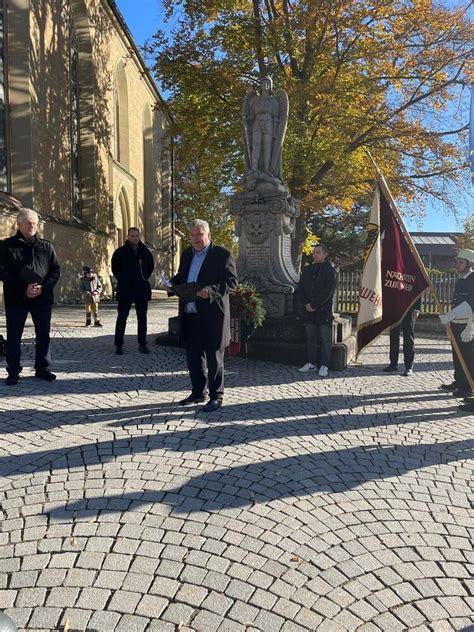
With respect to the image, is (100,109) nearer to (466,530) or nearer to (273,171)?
(273,171)

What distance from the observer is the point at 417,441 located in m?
4.45

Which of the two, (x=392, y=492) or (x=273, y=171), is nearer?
(x=392, y=492)

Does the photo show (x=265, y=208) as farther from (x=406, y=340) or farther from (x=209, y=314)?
(x=209, y=314)

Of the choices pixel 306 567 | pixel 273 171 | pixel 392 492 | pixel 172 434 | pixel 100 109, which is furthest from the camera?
pixel 100 109

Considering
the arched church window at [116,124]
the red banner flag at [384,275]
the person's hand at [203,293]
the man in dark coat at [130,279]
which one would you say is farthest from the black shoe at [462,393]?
the arched church window at [116,124]

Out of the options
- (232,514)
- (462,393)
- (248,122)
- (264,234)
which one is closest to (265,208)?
(264,234)

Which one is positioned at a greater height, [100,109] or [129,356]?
[100,109]

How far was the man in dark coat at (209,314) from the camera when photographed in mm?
5020

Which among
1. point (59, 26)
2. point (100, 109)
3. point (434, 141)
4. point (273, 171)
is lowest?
point (273, 171)

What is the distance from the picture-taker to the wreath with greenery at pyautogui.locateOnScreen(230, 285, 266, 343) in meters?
7.46

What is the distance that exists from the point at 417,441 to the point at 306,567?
230cm

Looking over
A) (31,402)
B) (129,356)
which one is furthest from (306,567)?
(129,356)

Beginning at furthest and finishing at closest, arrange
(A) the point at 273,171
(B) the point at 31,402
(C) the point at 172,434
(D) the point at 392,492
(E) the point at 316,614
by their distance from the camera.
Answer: (A) the point at 273,171
(B) the point at 31,402
(C) the point at 172,434
(D) the point at 392,492
(E) the point at 316,614

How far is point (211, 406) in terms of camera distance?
5.01m
